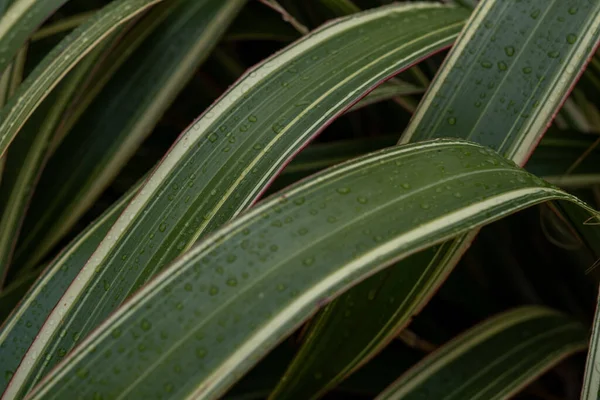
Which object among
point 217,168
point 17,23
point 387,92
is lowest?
→ point 217,168

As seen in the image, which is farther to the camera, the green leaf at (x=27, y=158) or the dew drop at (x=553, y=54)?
the green leaf at (x=27, y=158)

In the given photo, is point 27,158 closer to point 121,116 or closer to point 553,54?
point 121,116

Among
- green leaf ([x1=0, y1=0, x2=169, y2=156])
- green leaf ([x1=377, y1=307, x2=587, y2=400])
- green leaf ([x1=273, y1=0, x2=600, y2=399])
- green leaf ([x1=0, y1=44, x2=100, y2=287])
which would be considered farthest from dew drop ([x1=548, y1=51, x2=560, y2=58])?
green leaf ([x1=0, y1=44, x2=100, y2=287])

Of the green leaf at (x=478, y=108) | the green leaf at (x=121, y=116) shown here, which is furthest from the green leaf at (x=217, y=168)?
the green leaf at (x=121, y=116)

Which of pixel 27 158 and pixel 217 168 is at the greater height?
pixel 27 158

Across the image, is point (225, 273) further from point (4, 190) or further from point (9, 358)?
point (4, 190)

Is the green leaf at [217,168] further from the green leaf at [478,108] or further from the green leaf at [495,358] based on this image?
the green leaf at [495,358]

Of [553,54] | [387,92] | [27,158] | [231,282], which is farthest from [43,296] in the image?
[553,54]
